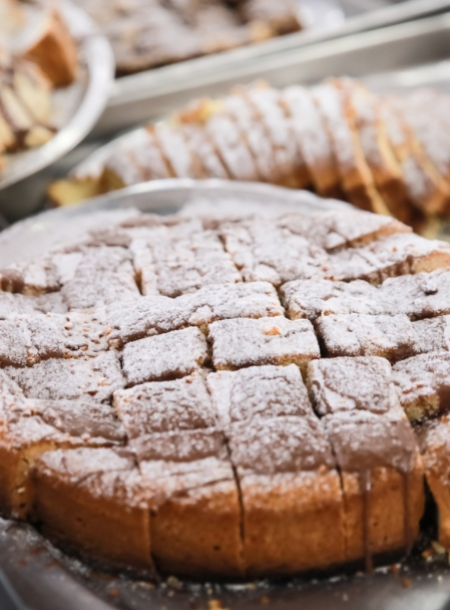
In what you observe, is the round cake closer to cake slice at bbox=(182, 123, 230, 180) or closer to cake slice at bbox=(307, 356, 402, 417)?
cake slice at bbox=(307, 356, 402, 417)

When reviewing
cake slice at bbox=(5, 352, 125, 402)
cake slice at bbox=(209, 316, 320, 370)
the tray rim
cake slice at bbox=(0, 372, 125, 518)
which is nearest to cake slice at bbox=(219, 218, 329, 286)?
cake slice at bbox=(209, 316, 320, 370)

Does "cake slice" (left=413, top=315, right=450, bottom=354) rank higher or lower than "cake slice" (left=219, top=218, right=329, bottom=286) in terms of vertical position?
lower

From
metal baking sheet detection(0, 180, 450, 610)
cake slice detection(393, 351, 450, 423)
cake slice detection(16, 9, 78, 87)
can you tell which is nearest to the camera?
metal baking sheet detection(0, 180, 450, 610)

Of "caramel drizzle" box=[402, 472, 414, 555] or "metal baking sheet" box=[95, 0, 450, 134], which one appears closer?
"caramel drizzle" box=[402, 472, 414, 555]

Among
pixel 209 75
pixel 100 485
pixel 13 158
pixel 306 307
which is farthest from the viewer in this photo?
pixel 209 75

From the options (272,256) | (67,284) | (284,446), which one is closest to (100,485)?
(284,446)

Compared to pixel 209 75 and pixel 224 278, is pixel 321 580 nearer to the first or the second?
pixel 224 278

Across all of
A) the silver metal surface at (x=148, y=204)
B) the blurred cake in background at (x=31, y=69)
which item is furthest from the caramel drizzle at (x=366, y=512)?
the blurred cake in background at (x=31, y=69)
